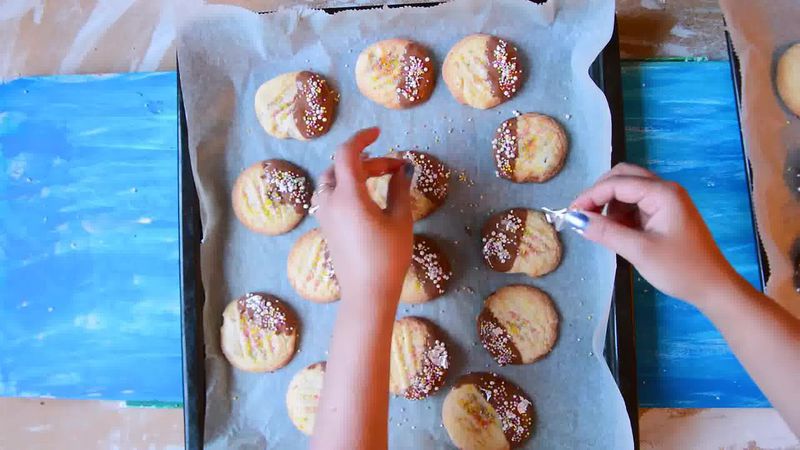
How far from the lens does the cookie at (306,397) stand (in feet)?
3.83

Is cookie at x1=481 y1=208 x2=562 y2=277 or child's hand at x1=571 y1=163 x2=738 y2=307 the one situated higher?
child's hand at x1=571 y1=163 x2=738 y2=307

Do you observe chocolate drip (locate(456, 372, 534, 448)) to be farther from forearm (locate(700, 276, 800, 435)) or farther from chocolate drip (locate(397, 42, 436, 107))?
chocolate drip (locate(397, 42, 436, 107))

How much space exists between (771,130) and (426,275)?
0.69 m

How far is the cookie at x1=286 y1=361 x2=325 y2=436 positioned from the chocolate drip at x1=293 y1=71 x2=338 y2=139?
1.44 ft

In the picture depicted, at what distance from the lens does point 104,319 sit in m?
1.29

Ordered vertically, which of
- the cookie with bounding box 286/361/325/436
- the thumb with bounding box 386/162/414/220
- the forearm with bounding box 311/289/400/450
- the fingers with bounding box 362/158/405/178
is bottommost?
the cookie with bounding box 286/361/325/436

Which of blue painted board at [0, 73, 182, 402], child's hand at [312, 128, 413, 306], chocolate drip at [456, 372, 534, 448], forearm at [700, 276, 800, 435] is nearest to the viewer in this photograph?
forearm at [700, 276, 800, 435]

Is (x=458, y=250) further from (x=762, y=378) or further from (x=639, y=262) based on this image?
(x=762, y=378)

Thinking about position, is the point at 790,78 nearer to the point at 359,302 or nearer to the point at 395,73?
the point at 395,73

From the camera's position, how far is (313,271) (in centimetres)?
118

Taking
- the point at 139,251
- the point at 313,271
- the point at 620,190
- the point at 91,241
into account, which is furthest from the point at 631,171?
the point at 91,241

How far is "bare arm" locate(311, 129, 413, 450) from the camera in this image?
2.98ft

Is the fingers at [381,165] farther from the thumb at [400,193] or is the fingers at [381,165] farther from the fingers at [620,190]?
the fingers at [620,190]

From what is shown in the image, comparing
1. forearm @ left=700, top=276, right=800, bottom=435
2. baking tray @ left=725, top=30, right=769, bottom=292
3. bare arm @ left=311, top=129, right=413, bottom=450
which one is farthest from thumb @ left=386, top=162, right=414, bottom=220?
baking tray @ left=725, top=30, right=769, bottom=292
